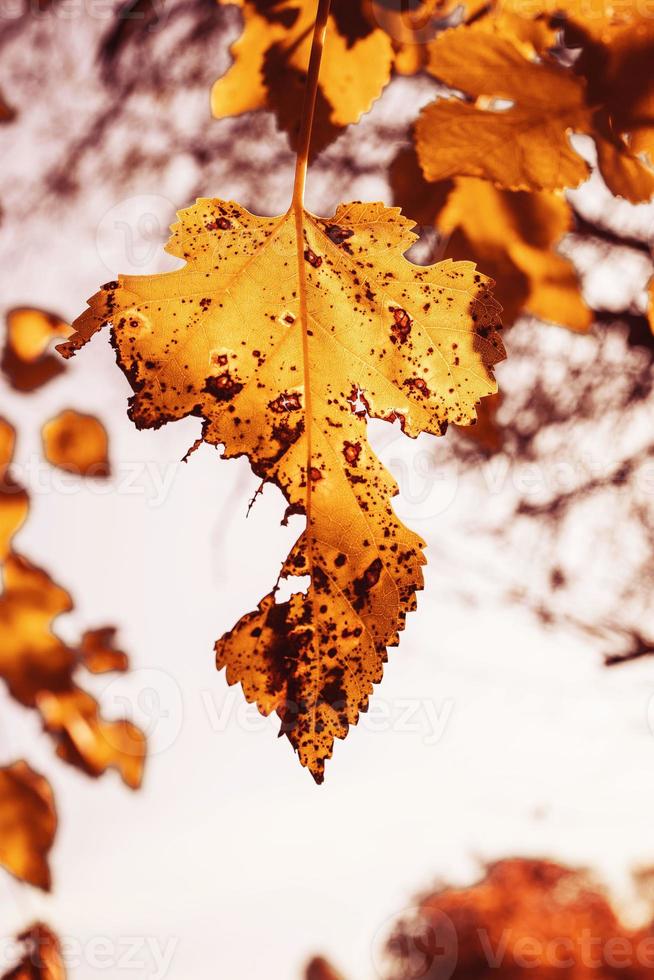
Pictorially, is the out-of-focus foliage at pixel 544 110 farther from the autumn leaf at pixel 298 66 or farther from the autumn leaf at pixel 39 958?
the autumn leaf at pixel 39 958

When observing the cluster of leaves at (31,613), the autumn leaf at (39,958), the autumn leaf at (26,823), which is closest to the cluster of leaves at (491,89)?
the cluster of leaves at (31,613)

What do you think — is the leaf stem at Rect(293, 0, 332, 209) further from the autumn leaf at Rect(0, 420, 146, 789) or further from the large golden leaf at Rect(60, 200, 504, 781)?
the autumn leaf at Rect(0, 420, 146, 789)

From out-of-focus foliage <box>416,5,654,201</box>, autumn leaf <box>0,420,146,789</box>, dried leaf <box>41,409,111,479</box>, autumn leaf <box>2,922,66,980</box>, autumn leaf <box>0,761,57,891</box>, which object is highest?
out-of-focus foliage <box>416,5,654,201</box>

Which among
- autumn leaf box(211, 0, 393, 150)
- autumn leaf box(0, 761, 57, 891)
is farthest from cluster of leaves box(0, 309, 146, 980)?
autumn leaf box(211, 0, 393, 150)

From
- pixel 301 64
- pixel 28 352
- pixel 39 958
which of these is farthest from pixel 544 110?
A: pixel 39 958

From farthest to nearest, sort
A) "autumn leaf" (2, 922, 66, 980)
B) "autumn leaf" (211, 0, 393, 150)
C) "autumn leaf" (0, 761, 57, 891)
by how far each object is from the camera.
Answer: "autumn leaf" (2, 922, 66, 980) < "autumn leaf" (0, 761, 57, 891) < "autumn leaf" (211, 0, 393, 150)

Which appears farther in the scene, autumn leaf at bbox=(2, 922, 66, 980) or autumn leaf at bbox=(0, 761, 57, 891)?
autumn leaf at bbox=(2, 922, 66, 980)

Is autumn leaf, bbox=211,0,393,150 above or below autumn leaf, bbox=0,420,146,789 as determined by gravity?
above

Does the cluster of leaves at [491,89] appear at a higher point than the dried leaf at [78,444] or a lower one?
higher
